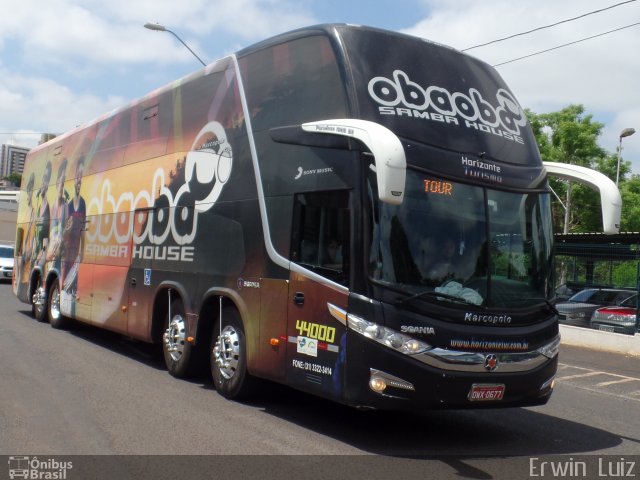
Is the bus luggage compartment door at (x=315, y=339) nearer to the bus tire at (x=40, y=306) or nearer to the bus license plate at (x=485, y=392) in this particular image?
the bus license plate at (x=485, y=392)

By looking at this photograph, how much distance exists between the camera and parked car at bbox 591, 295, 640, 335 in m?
16.6

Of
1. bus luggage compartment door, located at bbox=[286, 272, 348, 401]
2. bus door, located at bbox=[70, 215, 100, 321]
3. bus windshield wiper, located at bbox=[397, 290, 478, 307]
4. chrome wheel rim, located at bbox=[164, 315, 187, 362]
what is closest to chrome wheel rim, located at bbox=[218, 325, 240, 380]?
chrome wheel rim, located at bbox=[164, 315, 187, 362]

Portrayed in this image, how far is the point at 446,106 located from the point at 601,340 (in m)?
11.5

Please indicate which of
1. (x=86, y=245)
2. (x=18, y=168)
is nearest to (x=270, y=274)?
(x=86, y=245)

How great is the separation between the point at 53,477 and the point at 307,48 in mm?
4818

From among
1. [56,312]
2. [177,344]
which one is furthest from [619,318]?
[56,312]

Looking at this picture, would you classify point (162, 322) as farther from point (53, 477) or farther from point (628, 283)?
point (628, 283)

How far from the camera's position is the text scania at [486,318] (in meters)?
6.76

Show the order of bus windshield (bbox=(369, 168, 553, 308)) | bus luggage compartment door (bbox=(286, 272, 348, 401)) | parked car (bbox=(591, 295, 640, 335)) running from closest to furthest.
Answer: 1. bus windshield (bbox=(369, 168, 553, 308))
2. bus luggage compartment door (bbox=(286, 272, 348, 401))
3. parked car (bbox=(591, 295, 640, 335))

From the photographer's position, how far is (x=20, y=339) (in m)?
13.2

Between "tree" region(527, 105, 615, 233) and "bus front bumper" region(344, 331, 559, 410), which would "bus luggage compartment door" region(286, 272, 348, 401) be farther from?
"tree" region(527, 105, 615, 233)

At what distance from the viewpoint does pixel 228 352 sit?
8.56 m

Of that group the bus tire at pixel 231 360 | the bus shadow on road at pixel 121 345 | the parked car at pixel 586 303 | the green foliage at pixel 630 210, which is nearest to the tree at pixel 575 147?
the green foliage at pixel 630 210

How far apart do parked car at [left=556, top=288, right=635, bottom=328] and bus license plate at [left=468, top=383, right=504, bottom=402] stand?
11.9 m
